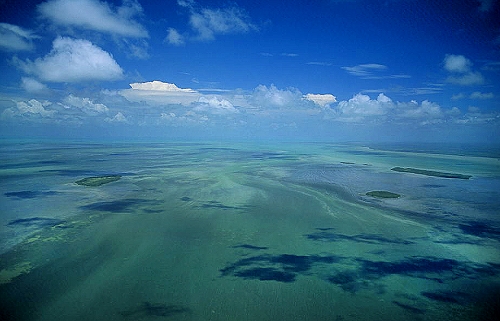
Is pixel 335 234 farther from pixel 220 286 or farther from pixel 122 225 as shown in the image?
pixel 122 225

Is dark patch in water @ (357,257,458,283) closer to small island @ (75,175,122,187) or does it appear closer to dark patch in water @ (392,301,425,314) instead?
dark patch in water @ (392,301,425,314)

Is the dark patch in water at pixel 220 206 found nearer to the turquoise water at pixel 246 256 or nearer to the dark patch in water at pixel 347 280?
the turquoise water at pixel 246 256

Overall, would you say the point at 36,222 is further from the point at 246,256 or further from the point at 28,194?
the point at 246,256

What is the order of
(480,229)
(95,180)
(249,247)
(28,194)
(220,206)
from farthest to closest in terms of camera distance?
(95,180) → (28,194) → (220,206) → (480,229) → (249,247)

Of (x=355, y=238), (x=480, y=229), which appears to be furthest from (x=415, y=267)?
(x=480, y=229)

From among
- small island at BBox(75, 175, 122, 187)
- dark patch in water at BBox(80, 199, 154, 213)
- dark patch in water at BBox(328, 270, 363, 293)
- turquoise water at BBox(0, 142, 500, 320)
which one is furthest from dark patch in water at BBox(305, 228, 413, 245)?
small island at BBox(75, 175, 122, 187)

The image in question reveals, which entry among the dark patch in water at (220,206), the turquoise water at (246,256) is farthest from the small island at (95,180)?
the dark patch in water at (220,206)

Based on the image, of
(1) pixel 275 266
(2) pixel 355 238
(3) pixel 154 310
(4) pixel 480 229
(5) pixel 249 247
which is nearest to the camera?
(3) pixel 154 310

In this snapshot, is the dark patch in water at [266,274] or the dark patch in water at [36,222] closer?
the dark patch in water at [266,274]
